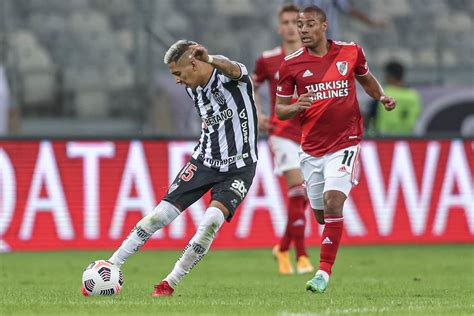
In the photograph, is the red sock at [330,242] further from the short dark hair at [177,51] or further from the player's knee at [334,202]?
the short dark hair at [177,51]

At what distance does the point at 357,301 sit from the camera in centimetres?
802

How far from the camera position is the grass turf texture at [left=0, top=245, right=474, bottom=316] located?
7.41 m

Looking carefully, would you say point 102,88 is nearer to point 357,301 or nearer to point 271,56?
point 271,56

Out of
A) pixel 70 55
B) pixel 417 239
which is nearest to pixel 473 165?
pixel 417 239

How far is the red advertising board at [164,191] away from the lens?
14.0m

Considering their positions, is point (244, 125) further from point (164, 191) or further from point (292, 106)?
point (164, 191)

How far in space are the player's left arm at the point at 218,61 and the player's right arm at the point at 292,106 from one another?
0.49 meters

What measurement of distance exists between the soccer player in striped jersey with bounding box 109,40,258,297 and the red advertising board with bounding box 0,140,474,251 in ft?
18.4

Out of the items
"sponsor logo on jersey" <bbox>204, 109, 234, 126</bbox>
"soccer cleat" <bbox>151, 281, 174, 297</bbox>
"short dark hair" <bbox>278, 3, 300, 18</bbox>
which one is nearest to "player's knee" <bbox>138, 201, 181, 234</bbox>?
"soccer cleat" <bbox>151, 281, 174, 297</bbox>

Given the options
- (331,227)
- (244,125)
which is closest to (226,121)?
(244,125)

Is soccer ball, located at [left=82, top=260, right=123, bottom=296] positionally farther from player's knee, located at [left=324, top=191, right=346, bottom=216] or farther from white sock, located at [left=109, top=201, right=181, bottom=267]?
player's knee, located at [left=324, top=191, right=346, bottom=216]

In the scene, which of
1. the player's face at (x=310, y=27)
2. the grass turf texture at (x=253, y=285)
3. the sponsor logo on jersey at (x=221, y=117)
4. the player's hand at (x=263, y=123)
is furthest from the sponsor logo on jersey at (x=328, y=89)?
the player's hand at (x=263, y=123)

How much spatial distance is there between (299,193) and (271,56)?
150 centimetres

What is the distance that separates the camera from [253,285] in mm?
9734
